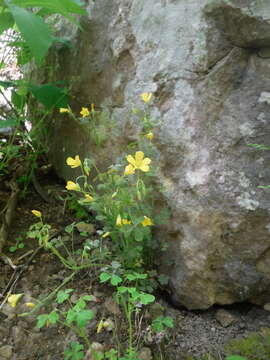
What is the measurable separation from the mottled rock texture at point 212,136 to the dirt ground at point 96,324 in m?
0.07

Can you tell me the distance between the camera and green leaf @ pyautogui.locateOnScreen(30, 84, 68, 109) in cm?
188

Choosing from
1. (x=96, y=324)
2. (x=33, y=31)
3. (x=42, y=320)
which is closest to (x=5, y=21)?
(x=33, y=31)

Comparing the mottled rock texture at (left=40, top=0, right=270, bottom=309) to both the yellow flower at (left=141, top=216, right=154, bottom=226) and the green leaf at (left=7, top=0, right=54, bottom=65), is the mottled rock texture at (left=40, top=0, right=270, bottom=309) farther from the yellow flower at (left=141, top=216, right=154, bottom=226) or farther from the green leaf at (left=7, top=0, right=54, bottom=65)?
the green leaf at (left=7, top=0, right=54, bottom=65)

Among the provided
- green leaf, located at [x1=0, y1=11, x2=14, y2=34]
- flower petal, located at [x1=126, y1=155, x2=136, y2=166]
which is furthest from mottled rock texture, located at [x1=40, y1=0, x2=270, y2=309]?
green leaf, located at [x1=0, y1=11, x2=14, y2=34]

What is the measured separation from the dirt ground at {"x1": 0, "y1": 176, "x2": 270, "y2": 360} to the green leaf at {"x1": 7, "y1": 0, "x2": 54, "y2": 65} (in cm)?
88

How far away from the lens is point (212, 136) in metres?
1.44

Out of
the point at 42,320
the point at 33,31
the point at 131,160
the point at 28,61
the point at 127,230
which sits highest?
the point at 33,31

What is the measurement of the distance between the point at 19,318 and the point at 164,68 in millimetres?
1223

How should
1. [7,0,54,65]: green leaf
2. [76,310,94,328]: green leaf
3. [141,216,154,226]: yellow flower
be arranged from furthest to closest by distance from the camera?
1. [141,216,154,226]: yellow flower
2. [7,0,54,65]: green leaf
3. [76,310,94,328]: green leaf

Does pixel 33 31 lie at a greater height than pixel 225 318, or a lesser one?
greater

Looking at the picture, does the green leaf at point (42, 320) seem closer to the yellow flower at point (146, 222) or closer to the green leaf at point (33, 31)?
the yellow flower at point (146, 222)

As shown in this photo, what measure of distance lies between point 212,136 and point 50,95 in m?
0.92

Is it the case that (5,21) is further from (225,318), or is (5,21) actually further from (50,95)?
(225,318)

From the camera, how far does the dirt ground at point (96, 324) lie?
1.38m
